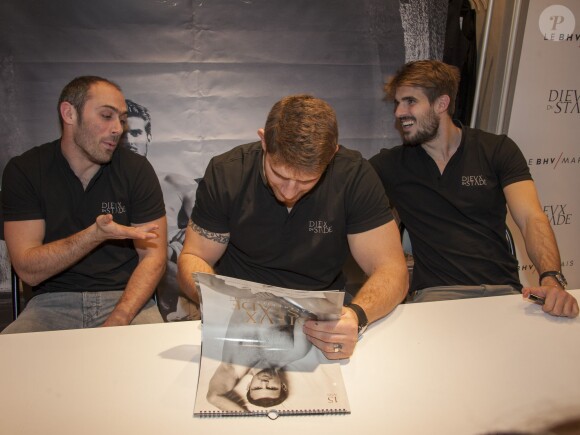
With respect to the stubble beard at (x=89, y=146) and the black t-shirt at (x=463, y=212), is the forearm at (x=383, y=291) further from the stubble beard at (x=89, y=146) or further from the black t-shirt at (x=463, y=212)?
the stubble beard at (x=89, y=146)

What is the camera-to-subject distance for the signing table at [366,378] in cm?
111

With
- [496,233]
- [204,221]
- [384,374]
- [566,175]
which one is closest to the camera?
[384,374]

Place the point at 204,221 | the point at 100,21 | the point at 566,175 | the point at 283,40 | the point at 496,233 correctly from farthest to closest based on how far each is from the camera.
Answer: the point at 566,175
the point at 283,40
the point at 100,21
the point at 496,233
the point at 204,221

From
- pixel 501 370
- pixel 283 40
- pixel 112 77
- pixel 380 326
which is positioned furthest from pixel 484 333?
pixel 112 77

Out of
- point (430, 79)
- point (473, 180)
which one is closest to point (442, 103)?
point (430, 79)

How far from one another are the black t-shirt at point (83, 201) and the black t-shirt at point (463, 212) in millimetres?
1203

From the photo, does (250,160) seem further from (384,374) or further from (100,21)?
(100,21)

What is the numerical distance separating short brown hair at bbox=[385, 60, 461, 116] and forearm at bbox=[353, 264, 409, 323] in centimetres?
110

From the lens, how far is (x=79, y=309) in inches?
84.0

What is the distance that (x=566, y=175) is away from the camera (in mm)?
3182

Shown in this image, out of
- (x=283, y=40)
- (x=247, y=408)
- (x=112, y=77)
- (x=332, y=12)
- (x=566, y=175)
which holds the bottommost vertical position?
(x=247, y=408)

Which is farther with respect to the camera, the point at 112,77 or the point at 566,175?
the point at 566,175

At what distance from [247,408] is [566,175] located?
9.25 feet

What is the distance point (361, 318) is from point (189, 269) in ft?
2.05
